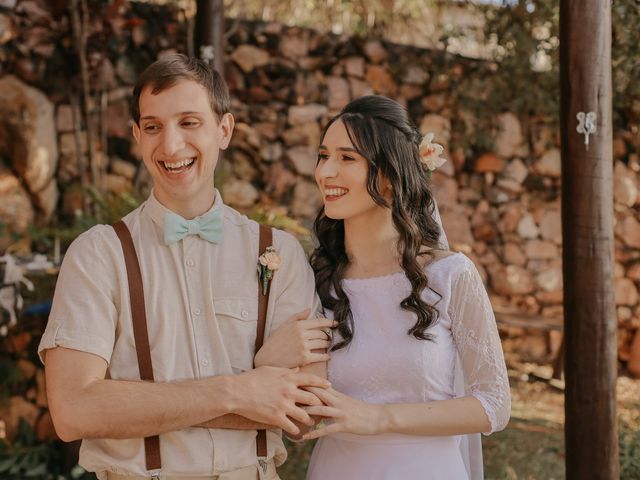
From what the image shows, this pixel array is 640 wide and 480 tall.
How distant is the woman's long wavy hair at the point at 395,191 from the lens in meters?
2.42

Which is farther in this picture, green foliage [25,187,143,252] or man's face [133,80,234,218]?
green foliage [25,187,143,252]

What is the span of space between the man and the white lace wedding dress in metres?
0.21

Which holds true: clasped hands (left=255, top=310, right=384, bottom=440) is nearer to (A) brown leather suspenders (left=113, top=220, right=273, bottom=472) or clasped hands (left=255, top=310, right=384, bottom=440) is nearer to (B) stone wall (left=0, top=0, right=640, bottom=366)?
(A) brown leather suspenders (left=113, top=220, right=273, bottom=472)

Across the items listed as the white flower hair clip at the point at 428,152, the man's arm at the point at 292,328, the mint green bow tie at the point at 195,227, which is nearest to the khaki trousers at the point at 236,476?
the man's arm at the point at 292,328

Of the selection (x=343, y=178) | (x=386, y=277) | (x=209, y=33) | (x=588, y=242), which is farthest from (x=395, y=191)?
(x=209, y=33)

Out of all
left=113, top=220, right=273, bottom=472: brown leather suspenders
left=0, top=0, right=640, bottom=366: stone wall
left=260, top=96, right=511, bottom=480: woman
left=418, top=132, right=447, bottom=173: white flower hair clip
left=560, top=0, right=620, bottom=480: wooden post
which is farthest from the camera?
left=0, top=0, right=640, bottom=366: stone wall

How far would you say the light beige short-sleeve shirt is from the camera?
203 cm

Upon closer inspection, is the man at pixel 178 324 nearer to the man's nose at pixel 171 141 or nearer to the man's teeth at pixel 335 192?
the man's nose at pixel 171 141

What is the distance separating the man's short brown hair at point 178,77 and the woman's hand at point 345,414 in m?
0.93

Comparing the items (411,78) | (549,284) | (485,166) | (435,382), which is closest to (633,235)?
(549,284)

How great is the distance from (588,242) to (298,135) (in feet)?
13.2

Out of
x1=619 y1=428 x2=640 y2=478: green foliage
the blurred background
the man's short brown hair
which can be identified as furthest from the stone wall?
the man's short brown hair

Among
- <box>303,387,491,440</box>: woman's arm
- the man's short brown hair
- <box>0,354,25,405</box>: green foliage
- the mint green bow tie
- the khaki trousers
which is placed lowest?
<box>0,354,25,405</box>: green foliage

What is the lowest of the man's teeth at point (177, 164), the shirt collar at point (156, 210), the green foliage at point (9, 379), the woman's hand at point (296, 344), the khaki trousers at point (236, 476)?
the green foliage at point (9, 379)
